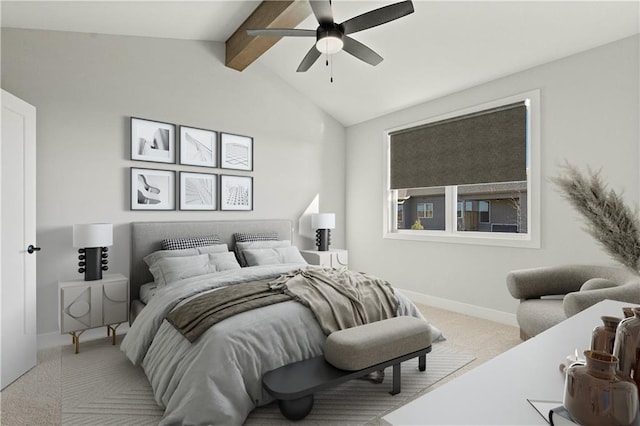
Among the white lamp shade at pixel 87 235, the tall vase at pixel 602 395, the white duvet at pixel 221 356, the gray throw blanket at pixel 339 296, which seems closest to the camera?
the tall vase at pixel 602 395

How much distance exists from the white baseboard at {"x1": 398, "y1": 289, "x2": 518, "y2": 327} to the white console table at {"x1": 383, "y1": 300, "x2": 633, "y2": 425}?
2852 millimetres

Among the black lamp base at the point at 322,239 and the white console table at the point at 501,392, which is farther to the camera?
the black lamp base at the point at 322,239

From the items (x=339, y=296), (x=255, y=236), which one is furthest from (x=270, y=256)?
(x=339, y=296)

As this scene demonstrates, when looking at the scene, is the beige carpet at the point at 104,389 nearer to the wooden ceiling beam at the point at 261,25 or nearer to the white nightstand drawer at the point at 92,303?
the white nightstand drawer at the point at 92,303

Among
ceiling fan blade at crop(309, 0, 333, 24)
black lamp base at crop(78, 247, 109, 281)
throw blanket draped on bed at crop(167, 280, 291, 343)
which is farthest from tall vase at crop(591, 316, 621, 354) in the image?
black lamp base at crop(78, 247, 109, 281)

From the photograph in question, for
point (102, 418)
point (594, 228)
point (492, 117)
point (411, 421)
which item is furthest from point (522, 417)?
point (492, 117)

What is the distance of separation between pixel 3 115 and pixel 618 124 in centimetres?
484

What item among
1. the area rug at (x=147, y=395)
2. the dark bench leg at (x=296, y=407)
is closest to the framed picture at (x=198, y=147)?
the area rug at (x=147, y=395)

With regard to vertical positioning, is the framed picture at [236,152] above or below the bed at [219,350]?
above

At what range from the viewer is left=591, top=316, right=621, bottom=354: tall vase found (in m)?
0.88

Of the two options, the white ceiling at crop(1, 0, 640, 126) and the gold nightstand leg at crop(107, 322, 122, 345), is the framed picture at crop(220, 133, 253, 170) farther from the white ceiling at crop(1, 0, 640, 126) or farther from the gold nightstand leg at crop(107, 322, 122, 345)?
the gold nightstand leg at crop(107, 322, 122, 345)

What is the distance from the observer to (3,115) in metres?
2.50

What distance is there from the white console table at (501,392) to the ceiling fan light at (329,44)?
7.52 ft

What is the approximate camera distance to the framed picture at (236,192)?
174 inches
